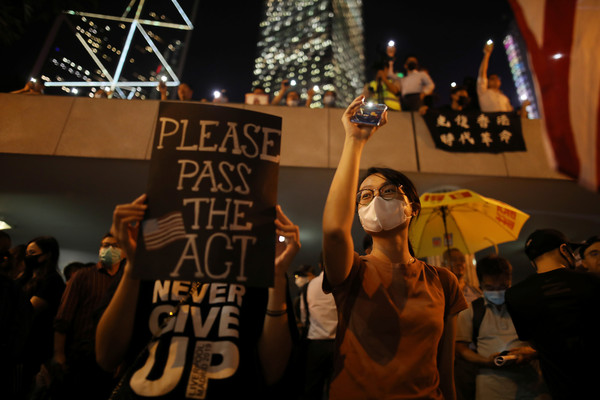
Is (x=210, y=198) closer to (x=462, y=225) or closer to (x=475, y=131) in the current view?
(x=462, y=225)

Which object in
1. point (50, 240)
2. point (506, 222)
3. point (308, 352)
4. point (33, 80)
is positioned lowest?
point (308, 352)

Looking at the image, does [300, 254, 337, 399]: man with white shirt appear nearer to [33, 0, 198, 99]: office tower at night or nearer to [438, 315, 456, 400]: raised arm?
[438, 315, 456, 400]: raised arm

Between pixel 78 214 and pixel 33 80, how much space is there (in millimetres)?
3349

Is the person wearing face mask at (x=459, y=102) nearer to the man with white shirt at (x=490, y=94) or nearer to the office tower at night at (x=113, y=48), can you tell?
the man with white shirt at (x=490, y=94)

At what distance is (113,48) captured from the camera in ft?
48.1

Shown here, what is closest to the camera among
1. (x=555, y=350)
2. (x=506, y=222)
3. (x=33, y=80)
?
(x=555, y=350)

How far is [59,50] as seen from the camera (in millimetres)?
9914

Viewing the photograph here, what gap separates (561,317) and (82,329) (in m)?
3.94

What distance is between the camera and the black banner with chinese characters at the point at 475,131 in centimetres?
696

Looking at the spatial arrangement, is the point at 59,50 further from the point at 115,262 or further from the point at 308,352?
the point at 308,352

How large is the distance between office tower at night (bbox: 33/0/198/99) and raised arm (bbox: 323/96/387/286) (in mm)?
7405

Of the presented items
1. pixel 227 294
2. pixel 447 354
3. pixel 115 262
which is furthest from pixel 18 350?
pixel 447 354

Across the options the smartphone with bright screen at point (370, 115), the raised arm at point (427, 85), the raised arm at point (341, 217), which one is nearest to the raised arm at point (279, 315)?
the raised arm at point (341, 217)

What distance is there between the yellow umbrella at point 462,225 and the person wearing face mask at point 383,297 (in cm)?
287
